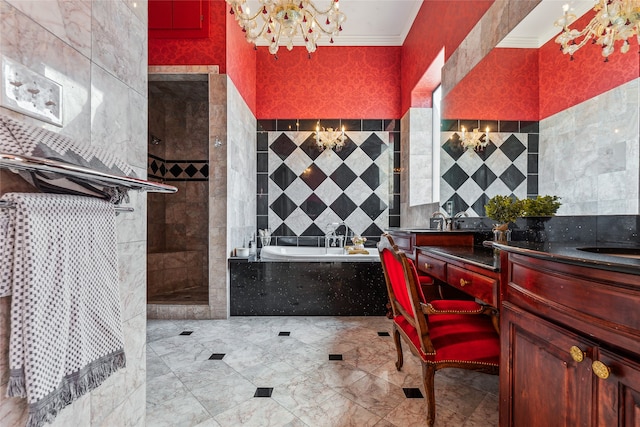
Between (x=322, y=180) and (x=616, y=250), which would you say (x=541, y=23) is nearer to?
(x=616, y=250)

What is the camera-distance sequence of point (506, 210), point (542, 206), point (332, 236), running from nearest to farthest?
point (542, 206), point (506, 210), point (332, 236)

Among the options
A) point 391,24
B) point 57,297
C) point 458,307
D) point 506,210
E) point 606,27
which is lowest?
point 458,307

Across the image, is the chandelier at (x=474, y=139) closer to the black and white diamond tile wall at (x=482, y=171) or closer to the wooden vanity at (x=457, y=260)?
the black and white diamond tile wall at (x=482, y=171)

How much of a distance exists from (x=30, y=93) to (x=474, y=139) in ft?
8.13

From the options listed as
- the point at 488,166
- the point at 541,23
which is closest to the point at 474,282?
the point at 488,166

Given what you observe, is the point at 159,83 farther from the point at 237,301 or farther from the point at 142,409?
the point at 142,409

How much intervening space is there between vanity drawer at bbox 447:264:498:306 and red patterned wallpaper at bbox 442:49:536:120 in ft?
3.16

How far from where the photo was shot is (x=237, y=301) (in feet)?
9.68

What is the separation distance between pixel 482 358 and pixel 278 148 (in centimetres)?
339

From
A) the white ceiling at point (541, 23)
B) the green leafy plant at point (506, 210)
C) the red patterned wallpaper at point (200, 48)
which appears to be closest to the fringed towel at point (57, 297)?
the green leafy plant at point (506, 210)

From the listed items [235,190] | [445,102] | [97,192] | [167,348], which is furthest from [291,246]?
[97,192]

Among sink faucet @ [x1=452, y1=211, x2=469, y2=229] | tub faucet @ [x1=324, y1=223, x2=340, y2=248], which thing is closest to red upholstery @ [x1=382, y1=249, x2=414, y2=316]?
sink faucet @ [x1=452, y1=211, x2=469, y2=229]

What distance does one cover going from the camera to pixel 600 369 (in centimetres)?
70

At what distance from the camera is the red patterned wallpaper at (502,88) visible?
1.67 metres
